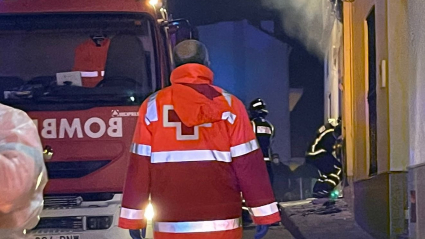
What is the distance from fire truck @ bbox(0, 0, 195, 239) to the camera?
5730 millimetres

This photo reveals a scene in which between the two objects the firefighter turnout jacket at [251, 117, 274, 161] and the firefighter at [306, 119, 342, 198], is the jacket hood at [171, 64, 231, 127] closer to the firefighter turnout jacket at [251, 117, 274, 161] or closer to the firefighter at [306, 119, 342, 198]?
the firefighter turnout jacket at [251, 117, 274, 161]

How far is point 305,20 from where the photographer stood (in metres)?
25.8

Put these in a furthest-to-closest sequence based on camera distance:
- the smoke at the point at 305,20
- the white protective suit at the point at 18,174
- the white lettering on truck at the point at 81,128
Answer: the smoke at the point at 305,20, the white lettering on truck at the point at 81,128, the white protective suit at the point at 18,174

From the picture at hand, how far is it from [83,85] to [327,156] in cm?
810

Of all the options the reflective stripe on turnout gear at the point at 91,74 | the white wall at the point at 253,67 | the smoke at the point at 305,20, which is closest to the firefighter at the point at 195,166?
the reflective stripe on turnout gear at the point at 91,74

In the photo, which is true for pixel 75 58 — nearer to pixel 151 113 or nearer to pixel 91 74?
pixel 91 74

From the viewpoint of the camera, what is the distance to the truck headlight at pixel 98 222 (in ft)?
18.6

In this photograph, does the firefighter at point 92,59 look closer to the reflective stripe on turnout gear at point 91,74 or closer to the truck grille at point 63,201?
the reflective stripe on turnout gear at point 91,74

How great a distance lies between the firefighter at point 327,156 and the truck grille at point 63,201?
8.00m

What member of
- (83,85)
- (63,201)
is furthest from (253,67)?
(63,201)

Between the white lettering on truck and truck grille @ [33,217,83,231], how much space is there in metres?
0.63

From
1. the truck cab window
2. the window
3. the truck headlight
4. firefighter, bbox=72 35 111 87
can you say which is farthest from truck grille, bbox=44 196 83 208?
the window

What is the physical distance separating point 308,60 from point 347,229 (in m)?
17.2

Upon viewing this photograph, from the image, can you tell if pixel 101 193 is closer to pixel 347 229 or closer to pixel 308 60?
pixel 347 229
